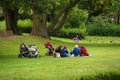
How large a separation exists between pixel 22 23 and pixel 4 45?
3134 centimetres

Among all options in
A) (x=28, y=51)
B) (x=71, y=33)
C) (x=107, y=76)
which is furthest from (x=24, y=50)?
(x=71, y=33)

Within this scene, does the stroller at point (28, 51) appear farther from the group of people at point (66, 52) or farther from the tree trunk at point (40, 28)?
the tree trunk at point (40, 28)

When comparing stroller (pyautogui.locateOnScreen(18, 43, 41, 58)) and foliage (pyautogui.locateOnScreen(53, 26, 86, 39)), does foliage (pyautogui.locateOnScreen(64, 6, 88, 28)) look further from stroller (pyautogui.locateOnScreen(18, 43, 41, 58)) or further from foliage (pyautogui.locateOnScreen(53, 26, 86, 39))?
stroller (pyautogui.locateOnScreen(18, 43, 41, 58))

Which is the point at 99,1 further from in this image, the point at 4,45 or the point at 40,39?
the point at 4,45

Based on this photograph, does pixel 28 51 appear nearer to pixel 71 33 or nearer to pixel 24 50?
pixel 24 50

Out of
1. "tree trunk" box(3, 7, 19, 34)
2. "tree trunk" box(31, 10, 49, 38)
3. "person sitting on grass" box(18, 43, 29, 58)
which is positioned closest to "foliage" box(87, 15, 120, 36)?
"tree trunk" box(31, 10, 49, 38)

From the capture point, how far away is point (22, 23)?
2857 inches

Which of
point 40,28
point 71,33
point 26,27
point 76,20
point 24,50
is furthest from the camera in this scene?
point 76,20

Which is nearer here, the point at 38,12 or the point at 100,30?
the point at 38,12

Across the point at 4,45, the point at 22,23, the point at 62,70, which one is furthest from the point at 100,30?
the point at 62,70

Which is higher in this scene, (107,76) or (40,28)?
(107,76)

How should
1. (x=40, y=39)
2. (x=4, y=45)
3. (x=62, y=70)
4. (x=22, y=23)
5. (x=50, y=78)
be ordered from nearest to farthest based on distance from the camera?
(x=50, y=78), (x=62, y=70), (x=4, y=45), (x=40, y=39), (x=22, y=23)

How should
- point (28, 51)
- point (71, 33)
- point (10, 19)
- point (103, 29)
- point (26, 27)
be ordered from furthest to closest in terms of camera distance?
point (103, 29)
point (26, 27)
point (71, 33)
point (10, 19)
point (28, 51)

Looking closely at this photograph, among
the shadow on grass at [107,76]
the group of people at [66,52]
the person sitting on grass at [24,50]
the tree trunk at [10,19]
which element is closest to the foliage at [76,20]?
the tree trunk at [10,19]
